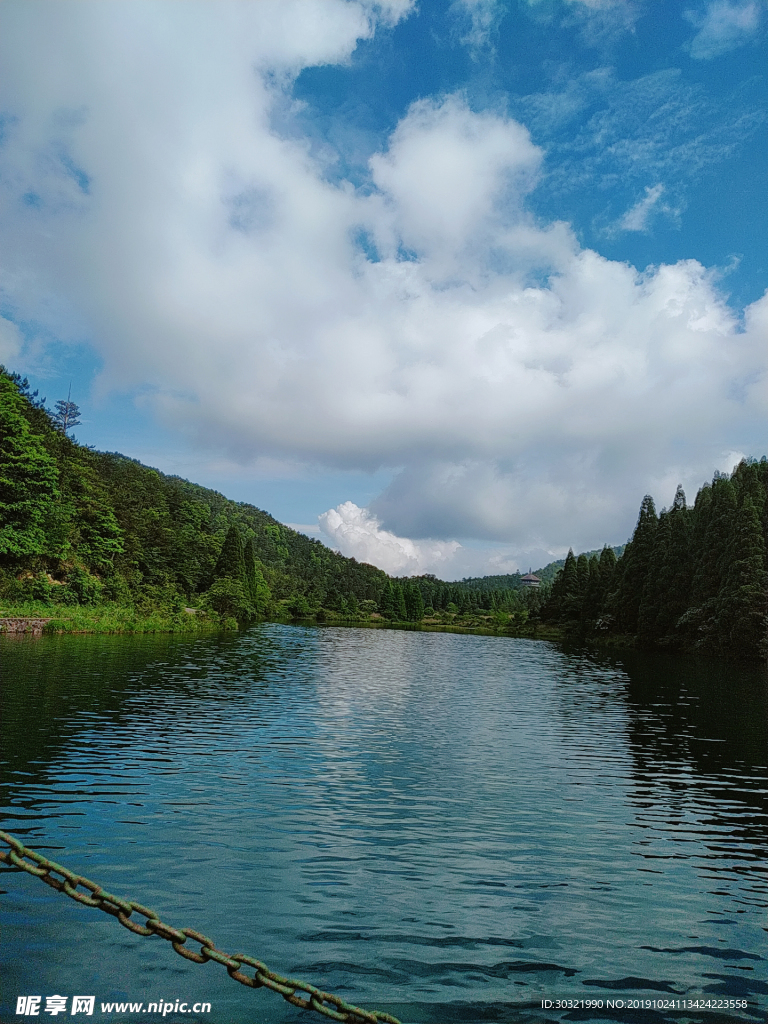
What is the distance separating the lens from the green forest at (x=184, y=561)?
2071 inches

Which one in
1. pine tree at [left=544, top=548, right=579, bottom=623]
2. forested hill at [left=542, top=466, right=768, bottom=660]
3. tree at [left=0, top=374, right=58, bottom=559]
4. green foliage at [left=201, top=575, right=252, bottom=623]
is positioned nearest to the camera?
tree at [left=0, top=374, right=58, bottom=559]

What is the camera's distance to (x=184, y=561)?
8394 centimetres

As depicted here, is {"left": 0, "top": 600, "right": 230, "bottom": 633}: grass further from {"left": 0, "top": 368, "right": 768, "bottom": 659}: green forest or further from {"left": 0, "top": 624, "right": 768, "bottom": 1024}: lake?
{"left": 0, "top": 624, "right": 768, "bottom": 1024}: lake

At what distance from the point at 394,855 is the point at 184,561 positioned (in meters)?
78.2

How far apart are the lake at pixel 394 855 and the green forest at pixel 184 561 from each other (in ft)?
108

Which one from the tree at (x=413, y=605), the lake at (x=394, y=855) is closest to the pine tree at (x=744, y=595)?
the lake at (x=394, y=855)

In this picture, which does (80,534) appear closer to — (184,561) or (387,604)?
(184,561)

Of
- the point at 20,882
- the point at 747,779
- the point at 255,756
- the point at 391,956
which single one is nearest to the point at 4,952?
the point at 20,882

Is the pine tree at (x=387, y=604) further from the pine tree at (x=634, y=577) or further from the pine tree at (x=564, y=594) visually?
the pine tree at (x=634, y=577)

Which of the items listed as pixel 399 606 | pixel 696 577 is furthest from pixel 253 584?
pixel 696 577

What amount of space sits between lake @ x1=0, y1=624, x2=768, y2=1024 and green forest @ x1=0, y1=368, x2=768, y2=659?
3290cm

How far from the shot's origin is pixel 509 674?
149 ft

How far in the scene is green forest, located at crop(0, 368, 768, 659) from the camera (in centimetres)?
5259

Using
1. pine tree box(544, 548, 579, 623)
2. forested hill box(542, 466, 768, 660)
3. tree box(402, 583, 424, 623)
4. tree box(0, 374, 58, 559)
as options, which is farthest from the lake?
tree box(402, 583, 424, 623)
